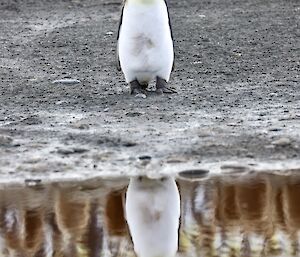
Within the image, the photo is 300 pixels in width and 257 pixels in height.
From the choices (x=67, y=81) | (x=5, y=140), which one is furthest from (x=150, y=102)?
(x=5, y=140)

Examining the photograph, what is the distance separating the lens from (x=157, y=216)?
15.5 feet

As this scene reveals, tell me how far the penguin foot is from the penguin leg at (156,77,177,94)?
13 cm

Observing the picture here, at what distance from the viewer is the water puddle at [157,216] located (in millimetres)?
4324

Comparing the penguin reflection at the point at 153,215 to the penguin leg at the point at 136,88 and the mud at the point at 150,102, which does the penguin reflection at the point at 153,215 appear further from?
the penguin leg at the point at 136,88

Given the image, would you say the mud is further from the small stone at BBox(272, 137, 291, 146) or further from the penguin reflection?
the penguin reflection

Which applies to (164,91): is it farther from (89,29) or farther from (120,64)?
(89,29)

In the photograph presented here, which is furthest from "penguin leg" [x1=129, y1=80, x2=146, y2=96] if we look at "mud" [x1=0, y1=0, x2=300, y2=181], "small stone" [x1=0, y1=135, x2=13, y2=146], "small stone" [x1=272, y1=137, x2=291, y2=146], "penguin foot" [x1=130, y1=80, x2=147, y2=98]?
"small stone" [x1=272, y1=137, x2=291, y2=146]

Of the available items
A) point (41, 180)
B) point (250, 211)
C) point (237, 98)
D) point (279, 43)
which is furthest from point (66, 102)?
point (279, 43)

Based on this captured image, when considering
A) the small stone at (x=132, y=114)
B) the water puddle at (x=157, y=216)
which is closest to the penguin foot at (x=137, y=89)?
the small stone at (x=132, y=114)

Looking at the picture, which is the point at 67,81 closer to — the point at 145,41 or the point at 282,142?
the point at 145,41

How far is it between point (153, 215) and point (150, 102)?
8.89 ft

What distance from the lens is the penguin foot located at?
24.7 ft

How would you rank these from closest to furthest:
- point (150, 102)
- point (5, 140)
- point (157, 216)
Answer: point (157, 216) < point (5, 140) < point (150, 102)

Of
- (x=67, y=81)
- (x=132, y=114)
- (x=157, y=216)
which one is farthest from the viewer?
(x=67, y=81)
